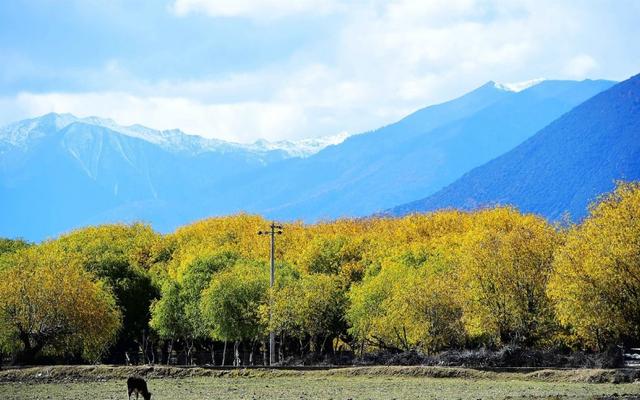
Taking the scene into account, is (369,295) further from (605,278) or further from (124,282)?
(124,282)

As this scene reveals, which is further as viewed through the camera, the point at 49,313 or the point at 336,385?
the point at 49,313

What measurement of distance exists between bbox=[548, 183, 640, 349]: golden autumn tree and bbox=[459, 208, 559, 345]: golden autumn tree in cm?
547

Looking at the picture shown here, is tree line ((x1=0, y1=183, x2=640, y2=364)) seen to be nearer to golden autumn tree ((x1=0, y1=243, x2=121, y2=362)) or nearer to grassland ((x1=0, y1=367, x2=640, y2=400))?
golden autumn tree ((x1=0, y1=243, x2=121, y2=362))

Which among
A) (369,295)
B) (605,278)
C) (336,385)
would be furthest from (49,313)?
(605,278)

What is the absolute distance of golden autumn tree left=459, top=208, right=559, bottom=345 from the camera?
67.4 meters

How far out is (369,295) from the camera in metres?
78.8

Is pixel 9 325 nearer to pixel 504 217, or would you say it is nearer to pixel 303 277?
pixel 303 277

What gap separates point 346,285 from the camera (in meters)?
98.0

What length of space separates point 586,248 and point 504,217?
60.6 meters

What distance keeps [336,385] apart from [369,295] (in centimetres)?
2920

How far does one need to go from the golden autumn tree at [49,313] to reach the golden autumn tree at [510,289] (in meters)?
28.0

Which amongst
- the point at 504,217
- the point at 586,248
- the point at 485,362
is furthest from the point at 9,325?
the point at 504,217

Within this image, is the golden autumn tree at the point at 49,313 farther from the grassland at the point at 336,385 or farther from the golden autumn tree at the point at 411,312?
the golden autumn tree at the point at 411,312

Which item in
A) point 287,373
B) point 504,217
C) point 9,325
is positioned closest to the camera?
point 287,373
